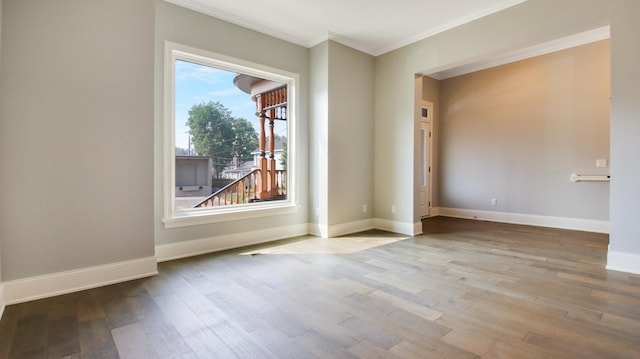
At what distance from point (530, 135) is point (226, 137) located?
211 inches

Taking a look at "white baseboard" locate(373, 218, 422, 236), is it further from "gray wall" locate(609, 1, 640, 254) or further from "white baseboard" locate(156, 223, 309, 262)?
"gray wall" locate(609, 1, 640, 254)

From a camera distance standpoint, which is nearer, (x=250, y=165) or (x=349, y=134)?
(x=250, y=165)

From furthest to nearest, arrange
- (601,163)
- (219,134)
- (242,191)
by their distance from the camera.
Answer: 1. (601,163)
2. (242,191)
3. (219,134)

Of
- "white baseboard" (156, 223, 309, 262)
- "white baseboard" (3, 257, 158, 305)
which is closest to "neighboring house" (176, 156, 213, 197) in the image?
"white baseboard" (156, 223, 309, 262)

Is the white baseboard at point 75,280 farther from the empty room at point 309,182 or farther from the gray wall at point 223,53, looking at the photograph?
the gray wall at point 223,53

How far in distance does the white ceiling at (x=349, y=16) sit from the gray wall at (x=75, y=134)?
118cm

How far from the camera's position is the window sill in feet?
11.7

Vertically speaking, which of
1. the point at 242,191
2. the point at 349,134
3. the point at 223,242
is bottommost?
the point at 223,242

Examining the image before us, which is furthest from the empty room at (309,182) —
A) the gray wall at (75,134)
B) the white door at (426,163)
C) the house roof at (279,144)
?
the white door at (426,163)

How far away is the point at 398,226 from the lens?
4969mm

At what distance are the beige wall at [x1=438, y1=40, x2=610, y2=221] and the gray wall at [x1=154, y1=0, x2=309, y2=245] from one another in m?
3.63

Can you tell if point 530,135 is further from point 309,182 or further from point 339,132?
point 309,182

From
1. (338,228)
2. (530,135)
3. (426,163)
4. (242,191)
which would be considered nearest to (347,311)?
(338,228)

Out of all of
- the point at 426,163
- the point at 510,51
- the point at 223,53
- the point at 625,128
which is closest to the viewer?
the point at 625,128
